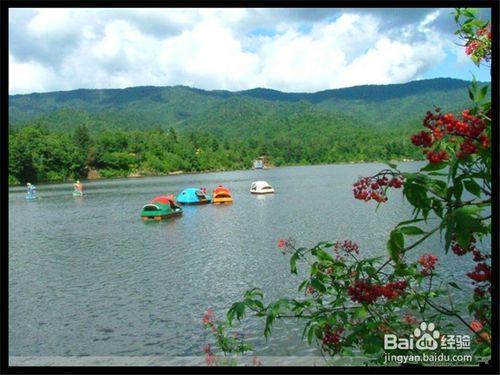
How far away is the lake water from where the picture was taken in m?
11.0

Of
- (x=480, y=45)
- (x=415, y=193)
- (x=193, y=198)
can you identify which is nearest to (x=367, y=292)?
(x=415, y=193)

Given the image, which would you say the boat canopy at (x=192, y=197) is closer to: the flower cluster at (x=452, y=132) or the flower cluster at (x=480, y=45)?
the flower cluster at (x=480, y=45)

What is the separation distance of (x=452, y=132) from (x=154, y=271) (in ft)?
52.2

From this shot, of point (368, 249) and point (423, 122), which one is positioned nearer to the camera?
point (423, 122)

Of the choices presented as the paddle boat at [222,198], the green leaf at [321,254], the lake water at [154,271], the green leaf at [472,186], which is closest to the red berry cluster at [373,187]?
the green leaf at [472,186]

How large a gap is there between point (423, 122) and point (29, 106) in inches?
7638

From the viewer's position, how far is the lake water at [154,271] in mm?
10961

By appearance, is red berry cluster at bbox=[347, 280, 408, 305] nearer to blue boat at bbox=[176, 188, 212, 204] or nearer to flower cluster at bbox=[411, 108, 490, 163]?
flower cluster at bbox=[411, 108, 490, 163]

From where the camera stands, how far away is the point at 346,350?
3.70m

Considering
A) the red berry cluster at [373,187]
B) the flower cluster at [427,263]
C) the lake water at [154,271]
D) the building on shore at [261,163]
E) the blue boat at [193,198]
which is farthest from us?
the building on shore at [261,163]

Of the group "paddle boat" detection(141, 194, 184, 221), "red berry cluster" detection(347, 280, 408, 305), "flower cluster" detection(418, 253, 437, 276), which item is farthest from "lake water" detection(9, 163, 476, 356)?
"red berry cluster" detection(347, 280, 408, 305)

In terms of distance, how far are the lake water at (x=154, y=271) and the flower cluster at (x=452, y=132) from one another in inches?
288

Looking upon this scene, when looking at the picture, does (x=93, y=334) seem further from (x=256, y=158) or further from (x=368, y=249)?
(x=256, y=158)

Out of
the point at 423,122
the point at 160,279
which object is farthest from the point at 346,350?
the point at 160,279
